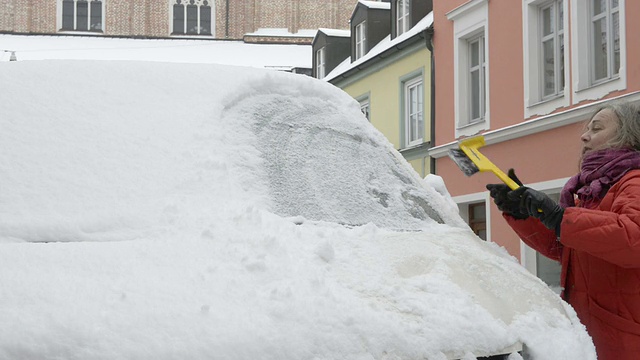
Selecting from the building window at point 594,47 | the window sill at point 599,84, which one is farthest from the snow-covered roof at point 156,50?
the window sill at point 599,84

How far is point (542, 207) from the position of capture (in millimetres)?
2889

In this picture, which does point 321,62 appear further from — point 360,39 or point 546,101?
point 546,101

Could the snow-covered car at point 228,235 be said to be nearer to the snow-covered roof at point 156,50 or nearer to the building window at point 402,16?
the building window at point 402,16

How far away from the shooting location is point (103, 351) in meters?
1.79

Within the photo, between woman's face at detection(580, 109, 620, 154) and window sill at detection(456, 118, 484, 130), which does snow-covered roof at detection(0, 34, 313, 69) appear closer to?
window sill at detection(456, 118, 484, 130)

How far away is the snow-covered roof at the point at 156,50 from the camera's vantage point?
34.3 metres

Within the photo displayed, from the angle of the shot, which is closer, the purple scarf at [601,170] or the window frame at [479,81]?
the purple scarf at [601,170]

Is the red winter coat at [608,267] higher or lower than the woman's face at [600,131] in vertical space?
lower

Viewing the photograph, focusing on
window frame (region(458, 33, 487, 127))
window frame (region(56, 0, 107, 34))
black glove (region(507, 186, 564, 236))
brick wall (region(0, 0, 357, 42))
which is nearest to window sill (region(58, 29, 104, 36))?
window frame (region(56, 0, 107, 34))

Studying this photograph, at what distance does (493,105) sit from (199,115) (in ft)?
33.0

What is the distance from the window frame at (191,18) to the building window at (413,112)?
25303 millimetres

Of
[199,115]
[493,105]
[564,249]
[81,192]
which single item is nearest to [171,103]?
[199,115]

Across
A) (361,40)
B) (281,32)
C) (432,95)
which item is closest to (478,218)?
(432,95)

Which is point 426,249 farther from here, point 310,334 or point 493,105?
point 493,105
